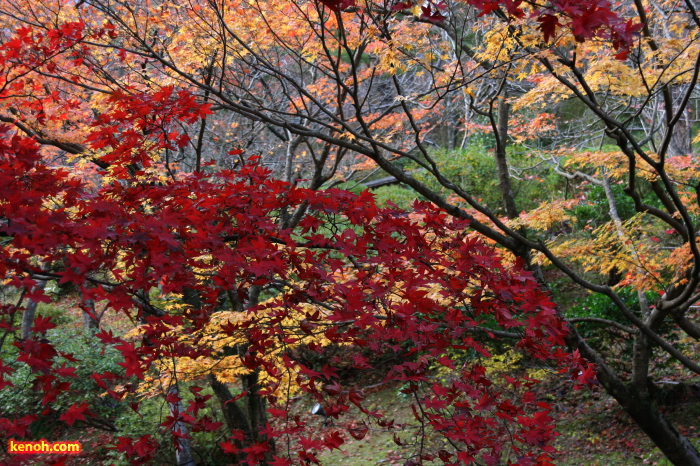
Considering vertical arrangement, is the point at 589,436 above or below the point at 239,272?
below

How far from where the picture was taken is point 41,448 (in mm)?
6219

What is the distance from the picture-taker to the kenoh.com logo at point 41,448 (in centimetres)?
548

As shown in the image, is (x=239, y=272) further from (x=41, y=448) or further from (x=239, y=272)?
(x=41, y=448)

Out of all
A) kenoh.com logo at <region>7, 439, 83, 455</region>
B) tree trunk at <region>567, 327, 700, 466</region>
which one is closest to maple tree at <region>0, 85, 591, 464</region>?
tree trunk at <region>567, 327, 700, 466</region>

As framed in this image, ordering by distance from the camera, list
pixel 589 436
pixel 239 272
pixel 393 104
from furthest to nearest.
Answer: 1. pixel 589 436
2. pixel 393 104
3. pixel 239 272

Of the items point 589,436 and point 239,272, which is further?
point 589,436

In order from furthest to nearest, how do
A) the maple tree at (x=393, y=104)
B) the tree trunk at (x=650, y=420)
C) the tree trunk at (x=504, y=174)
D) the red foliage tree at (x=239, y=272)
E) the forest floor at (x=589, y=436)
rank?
the forest floor at (x=589, y=436)
the tree trunk at (x=504, y=174)
the tree trunk at (x=650, y=420)
the maple tree at (x=393, y=104)
the red foliage tree at (x=239, y=272)

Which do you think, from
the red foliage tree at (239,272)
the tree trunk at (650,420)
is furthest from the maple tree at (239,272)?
the tree trunk at (650,420)

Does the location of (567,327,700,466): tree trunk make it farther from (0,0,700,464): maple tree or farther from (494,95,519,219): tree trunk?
(494,95,519,219): tree trunk

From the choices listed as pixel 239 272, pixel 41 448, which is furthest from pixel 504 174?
pixel 41 448

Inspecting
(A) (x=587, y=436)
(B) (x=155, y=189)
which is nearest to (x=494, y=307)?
(B) (x=155, y=189)

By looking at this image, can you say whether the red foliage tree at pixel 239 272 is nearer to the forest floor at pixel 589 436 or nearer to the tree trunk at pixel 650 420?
the tree trunk at pixel 650 420

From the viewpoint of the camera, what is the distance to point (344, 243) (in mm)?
2264

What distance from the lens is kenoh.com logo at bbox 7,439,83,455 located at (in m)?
5.48
